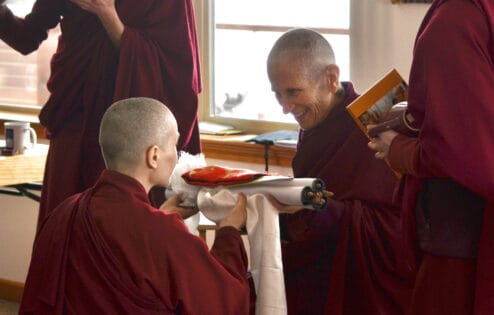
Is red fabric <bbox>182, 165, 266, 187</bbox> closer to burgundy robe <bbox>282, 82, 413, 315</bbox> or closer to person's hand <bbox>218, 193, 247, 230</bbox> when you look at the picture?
person's hand <bbox>218, 193, 247, 230</bbox>

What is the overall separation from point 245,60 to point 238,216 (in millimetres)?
2004

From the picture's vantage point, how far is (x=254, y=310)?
9.32 ft

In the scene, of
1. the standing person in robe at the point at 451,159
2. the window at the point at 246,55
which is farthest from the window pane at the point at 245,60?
the standing person in robe at the point at 451,159

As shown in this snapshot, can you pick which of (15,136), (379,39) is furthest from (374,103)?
(15,136)

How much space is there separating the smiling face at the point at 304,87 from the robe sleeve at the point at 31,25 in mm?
1072

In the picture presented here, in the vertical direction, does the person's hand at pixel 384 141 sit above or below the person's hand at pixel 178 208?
above

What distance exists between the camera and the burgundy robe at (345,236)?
108 inches

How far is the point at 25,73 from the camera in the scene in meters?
5.34

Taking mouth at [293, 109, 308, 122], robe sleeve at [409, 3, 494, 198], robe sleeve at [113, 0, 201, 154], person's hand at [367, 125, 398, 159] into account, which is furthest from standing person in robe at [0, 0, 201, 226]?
robe sleeve at [409, 3, 494, 198]

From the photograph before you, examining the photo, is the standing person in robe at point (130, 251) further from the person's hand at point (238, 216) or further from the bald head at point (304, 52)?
the bald head at point (304, 52)

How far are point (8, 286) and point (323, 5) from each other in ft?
7.27

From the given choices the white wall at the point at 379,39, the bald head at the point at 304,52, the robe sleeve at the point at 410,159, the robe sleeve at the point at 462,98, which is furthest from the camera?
the white wall at the point at 379,39

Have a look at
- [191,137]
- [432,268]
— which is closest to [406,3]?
[191,137]

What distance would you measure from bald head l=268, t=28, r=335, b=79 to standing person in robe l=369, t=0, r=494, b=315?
600 mm
